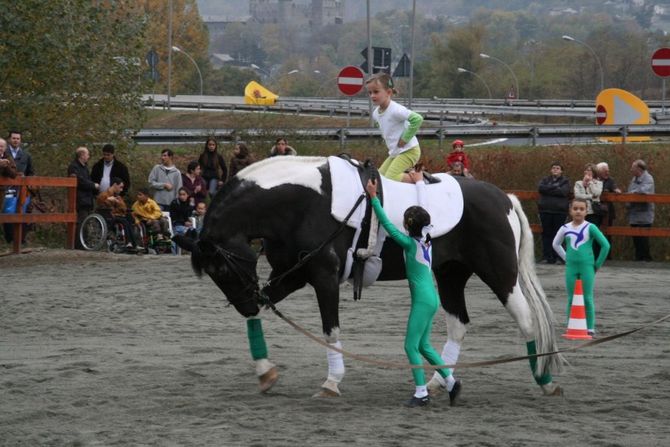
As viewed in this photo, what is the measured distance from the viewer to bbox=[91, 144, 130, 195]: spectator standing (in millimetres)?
23531

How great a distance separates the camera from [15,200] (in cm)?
2214

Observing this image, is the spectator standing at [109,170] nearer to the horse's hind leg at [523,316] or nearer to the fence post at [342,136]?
the fence post at [342,136]

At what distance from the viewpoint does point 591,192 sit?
23.6 m

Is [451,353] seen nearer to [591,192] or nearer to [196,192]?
[591,192]

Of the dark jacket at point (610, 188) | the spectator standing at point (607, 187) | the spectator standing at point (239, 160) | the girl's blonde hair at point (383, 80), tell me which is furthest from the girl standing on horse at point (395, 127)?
the dark jacket at point (610, 188)

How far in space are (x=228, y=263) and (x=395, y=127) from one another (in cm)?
213

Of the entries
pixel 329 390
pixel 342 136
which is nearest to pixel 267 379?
pixel 329 390

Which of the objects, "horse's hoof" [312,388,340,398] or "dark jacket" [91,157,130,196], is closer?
"horse's hoof" [312,388,340,398]

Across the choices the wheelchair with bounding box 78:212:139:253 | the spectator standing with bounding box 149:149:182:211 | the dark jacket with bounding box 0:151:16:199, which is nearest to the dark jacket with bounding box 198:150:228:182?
the spectator standing with bounding box 149:149:182:211

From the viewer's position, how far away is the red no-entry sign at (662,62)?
93.7ft

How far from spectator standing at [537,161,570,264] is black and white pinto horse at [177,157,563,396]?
12.5 metres

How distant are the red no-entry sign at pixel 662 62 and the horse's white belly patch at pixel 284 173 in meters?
18.8

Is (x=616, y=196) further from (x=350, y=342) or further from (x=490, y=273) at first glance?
(x=490, y=273)

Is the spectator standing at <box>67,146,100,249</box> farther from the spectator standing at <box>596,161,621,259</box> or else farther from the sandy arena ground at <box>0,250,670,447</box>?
the spectator standing at <box>596,161,621,259</box>
